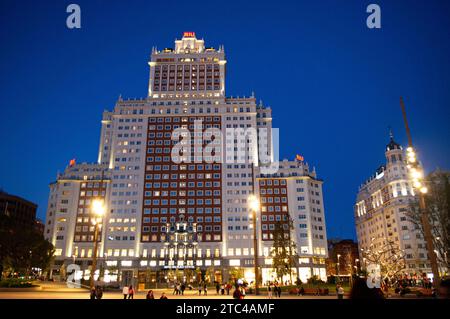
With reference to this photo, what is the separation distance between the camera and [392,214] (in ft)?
438

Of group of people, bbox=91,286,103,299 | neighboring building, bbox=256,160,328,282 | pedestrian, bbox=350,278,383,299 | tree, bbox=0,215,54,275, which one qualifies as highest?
neighboring building, bbox=256,160,328,282

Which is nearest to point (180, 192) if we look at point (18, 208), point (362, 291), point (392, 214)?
point (392, 214)

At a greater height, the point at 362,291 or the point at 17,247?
the point at 17,247

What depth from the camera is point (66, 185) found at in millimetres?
117062

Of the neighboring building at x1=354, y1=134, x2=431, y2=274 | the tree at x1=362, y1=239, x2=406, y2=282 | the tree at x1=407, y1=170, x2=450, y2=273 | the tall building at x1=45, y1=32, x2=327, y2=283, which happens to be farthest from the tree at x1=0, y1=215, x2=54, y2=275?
the neighboring building at x1=354, y1=134, x2=431, y2=274

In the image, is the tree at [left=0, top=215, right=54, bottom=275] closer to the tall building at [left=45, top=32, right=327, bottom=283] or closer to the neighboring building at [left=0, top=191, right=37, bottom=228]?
the tall building at [left=45, top=32, right=327, bottom=283]

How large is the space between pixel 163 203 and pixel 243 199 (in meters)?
27.1

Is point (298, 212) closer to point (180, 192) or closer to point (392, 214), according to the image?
point (180, 192)

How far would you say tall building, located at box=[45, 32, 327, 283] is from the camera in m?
107

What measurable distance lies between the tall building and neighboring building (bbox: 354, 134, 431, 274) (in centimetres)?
3454

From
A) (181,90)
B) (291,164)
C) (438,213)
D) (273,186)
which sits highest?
(181,90)

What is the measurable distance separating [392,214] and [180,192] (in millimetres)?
85675
